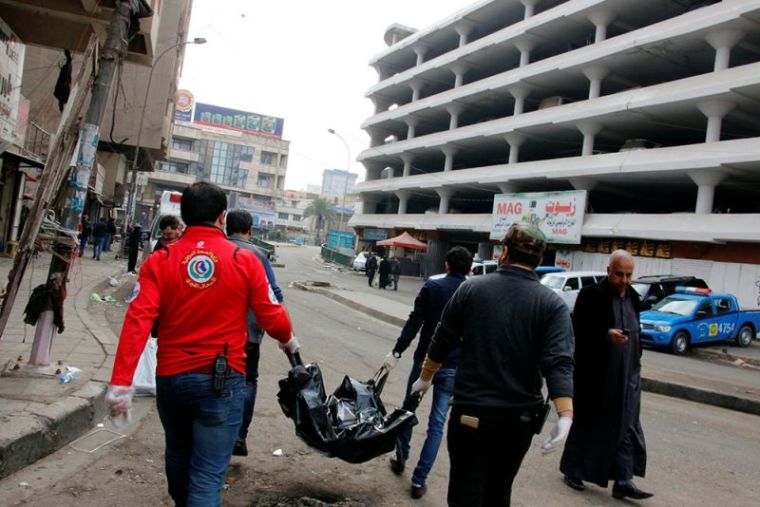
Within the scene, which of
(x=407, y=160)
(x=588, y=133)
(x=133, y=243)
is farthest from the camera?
(x=407, y=160)

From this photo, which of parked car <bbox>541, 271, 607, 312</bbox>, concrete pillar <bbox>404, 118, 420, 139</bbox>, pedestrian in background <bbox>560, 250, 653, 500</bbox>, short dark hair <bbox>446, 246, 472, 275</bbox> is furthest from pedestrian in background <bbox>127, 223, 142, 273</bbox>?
concrete pillar <bbox>404, 118, 420, 139</bbox>

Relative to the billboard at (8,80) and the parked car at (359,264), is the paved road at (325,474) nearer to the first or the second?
the billboard at (8,80)

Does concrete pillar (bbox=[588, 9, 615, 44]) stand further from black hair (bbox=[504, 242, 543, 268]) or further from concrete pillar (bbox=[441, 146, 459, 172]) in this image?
Answer: black hair (bbox=[504, 242, 543, 268])

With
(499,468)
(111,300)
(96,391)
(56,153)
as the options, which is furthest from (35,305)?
(111,300)

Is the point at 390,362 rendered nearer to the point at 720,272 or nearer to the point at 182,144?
the point at 720,272

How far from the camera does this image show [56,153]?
532cm

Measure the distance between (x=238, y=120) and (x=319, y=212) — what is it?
890 inches

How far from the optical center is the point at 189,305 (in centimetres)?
267

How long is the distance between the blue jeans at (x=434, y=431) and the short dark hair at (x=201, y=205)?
6.70ft

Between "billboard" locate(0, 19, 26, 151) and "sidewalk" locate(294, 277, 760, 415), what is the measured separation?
937 cm

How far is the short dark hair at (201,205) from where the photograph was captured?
282cm

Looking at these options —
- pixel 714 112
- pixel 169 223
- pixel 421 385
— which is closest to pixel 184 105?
pixel 714 112

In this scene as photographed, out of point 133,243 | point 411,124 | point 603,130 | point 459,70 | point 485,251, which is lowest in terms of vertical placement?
point 133,243

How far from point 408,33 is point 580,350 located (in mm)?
52884
